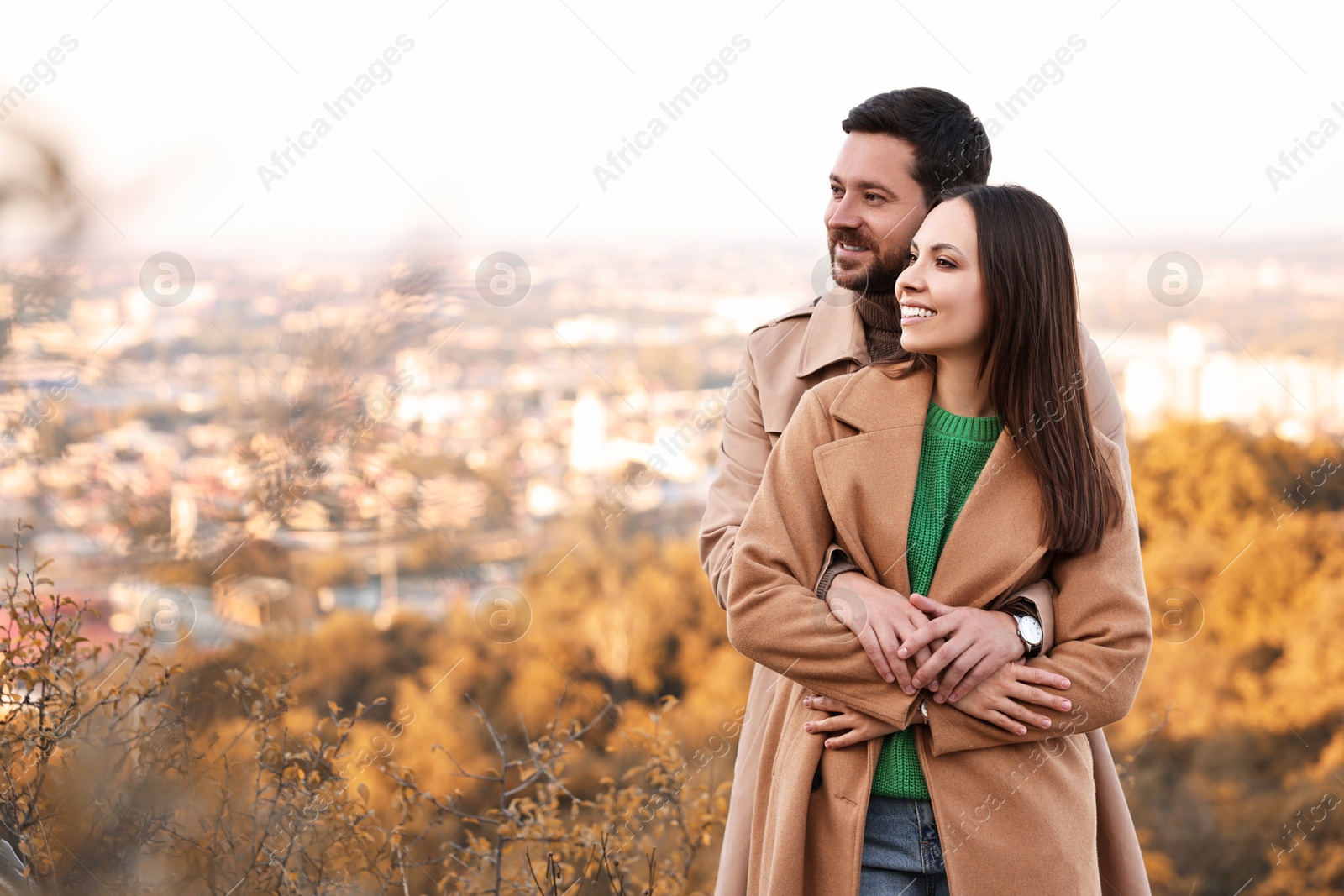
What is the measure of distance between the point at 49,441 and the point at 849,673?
11.0 ft

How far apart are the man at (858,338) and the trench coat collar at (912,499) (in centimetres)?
26

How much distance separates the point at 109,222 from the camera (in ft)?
7.43

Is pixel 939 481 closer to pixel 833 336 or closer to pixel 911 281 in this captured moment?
pixel 911 281

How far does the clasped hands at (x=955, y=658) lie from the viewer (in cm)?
132

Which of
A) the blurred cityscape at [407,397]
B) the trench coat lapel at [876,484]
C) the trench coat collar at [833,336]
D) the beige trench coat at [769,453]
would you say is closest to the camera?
the trench coat lapel at [876,484]

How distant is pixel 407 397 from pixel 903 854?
10083 millimetres

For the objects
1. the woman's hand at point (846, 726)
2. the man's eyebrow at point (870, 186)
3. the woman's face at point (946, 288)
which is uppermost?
the man's eyebrow at point (870, 186)

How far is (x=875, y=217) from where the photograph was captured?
1.89 meters

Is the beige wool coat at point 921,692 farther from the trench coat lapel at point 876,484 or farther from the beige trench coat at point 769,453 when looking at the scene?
the beige trench coat at point 769,453

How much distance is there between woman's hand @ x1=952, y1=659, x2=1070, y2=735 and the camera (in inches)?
52.0

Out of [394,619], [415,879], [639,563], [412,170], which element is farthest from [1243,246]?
[415,879]

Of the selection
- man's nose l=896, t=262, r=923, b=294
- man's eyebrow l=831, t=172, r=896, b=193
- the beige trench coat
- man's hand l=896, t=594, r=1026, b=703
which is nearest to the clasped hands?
man's hand l=896, t=594, r=1026, b=703

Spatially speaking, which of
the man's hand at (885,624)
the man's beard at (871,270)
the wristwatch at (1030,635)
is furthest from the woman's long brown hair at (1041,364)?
the man's beard at (871,270)

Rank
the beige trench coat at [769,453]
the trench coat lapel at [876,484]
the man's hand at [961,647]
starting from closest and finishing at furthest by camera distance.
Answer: the man's hand at [961,647]
the trench coat lapel at [876,484]
the beige trench coat at [769,453]
